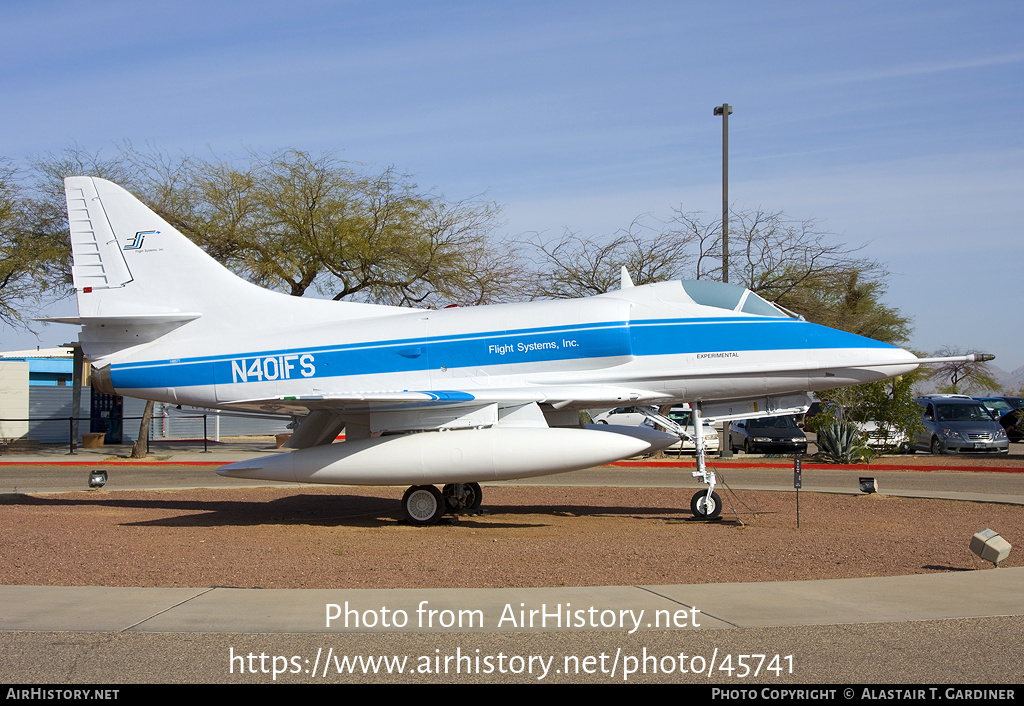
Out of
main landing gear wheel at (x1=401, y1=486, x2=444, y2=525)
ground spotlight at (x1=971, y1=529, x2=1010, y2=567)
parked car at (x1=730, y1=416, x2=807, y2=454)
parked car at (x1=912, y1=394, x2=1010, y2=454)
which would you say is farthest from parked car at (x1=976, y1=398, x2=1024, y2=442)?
main landing gear wheel at (x1=401, y1=486, x2=444, y2=525)

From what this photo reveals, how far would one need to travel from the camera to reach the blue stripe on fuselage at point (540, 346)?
40.0 ft

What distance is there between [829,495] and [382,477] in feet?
28.4

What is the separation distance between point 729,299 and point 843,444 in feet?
40.6

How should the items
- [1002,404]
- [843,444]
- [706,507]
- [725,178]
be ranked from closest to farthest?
[706,507], [843,444], [725,178], [1002,404]

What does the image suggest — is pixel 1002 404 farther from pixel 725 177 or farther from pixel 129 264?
pixel 129 264

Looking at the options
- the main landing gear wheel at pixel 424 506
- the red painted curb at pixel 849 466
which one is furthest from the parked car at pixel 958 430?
the main landing gear wheel at pixel 424 506

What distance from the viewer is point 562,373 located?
12.3 meters

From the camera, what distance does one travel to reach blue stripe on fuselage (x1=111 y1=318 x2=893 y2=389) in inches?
480

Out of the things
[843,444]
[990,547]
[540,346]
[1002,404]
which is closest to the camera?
[990,547]

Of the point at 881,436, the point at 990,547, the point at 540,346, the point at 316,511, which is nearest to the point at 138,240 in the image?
the point at 316,511

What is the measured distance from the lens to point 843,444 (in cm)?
2312

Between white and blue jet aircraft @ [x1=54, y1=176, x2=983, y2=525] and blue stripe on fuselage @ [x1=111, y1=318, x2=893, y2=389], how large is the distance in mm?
20

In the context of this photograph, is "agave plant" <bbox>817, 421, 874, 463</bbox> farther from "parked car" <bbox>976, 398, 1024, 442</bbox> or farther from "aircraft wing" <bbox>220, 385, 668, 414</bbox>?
"aircraft wing" <bbox>220, 385, 668, 414</bbox>
